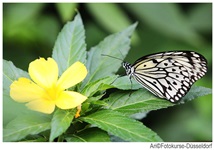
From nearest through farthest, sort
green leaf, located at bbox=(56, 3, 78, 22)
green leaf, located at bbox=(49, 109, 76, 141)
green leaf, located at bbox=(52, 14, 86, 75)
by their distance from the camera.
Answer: green leaf, located at bbox=(49, 109, 76, 141), green leaf, located at bbox=(52, 14, 86, 75), green leaf, located at bbox=(56, 3, 78, 22)

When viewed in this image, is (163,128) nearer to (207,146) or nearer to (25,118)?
(207,146)

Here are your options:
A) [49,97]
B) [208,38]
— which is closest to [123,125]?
[49,97]

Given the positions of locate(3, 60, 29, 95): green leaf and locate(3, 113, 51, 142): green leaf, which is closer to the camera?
locate(3, 113, 51, 142): green leaf

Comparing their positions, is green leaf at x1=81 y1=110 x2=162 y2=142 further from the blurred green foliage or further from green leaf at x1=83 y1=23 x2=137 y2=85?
the blurred green foliage

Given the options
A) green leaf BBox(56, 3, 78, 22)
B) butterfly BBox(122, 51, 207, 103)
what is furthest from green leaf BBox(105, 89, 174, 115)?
green leaf BBox(56, 3, 78, 22)

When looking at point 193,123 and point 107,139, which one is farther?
point 193,123

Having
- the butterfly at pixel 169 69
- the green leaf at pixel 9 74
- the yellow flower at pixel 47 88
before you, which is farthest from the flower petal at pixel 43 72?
the butterfly at pixel 169 69

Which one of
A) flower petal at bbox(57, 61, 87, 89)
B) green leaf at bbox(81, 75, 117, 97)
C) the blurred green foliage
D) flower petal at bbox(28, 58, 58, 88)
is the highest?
flower petal at bbox(28, 58, 58, 88)
